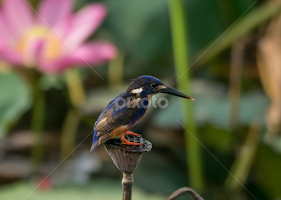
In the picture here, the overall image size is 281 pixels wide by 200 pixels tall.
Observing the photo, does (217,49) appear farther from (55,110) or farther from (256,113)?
(55,110)

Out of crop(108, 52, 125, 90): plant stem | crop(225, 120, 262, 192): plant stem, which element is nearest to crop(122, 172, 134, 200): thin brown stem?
crop(225, 120, 262, 192): plant stem

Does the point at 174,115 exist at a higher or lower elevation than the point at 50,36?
lower

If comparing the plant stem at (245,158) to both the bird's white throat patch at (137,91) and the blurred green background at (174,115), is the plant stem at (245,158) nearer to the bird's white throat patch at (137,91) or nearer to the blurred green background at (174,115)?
the blurred green background at (174,115)

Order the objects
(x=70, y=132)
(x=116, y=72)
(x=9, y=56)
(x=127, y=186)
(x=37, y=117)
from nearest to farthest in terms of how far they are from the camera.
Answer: (x=127, y=186), (x=9, y=56), (x=37, y=117), (x=70, y=132), (x=116, y=72)

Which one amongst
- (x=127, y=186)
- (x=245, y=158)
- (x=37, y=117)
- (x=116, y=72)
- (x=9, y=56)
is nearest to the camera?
(x=127, y=186)

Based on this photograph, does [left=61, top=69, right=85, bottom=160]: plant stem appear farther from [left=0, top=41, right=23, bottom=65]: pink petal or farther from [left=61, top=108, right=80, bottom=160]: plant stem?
[left=0, top=41, right=23, bottom=65]: pink petal

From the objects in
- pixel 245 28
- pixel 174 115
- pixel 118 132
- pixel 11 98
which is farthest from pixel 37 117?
pixel 245 28

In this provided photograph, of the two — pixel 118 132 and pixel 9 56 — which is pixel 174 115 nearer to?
pixel 9 56
